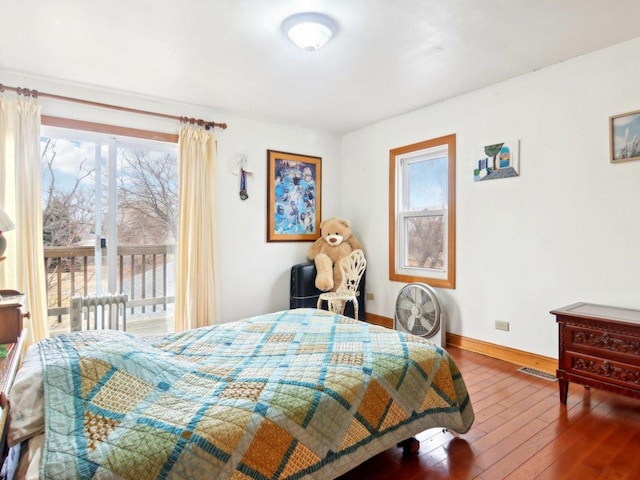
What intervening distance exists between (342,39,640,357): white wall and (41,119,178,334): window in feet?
9.11

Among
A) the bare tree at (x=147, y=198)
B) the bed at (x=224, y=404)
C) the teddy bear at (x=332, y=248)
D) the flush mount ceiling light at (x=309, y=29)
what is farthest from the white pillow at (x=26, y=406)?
the teddy bear at (x=332, y=248)

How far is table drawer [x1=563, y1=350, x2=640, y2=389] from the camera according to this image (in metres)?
2.12

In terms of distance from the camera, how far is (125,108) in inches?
135

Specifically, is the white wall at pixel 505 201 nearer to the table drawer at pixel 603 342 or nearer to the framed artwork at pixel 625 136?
the framed artwork at pixel 625 136

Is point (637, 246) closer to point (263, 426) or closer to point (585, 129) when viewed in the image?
point (585, 129)

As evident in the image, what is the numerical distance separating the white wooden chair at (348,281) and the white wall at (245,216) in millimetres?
647

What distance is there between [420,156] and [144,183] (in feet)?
9.43

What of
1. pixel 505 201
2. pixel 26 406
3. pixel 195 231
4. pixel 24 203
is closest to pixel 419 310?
pixel 505 201

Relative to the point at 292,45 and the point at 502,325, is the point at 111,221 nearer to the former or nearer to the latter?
the point at 292,45

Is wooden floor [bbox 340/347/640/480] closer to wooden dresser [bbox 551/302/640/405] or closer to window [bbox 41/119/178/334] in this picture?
wooden dresser [bbox 551/302/640/405]

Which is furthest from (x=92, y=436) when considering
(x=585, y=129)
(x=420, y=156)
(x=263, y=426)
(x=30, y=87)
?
(x=420, y=156)

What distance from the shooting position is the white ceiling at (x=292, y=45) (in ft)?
6.95

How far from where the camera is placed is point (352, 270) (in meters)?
4.22

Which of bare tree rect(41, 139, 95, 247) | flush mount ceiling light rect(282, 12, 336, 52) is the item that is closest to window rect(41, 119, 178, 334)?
bare tree rect(41, 139, 95, 247)
